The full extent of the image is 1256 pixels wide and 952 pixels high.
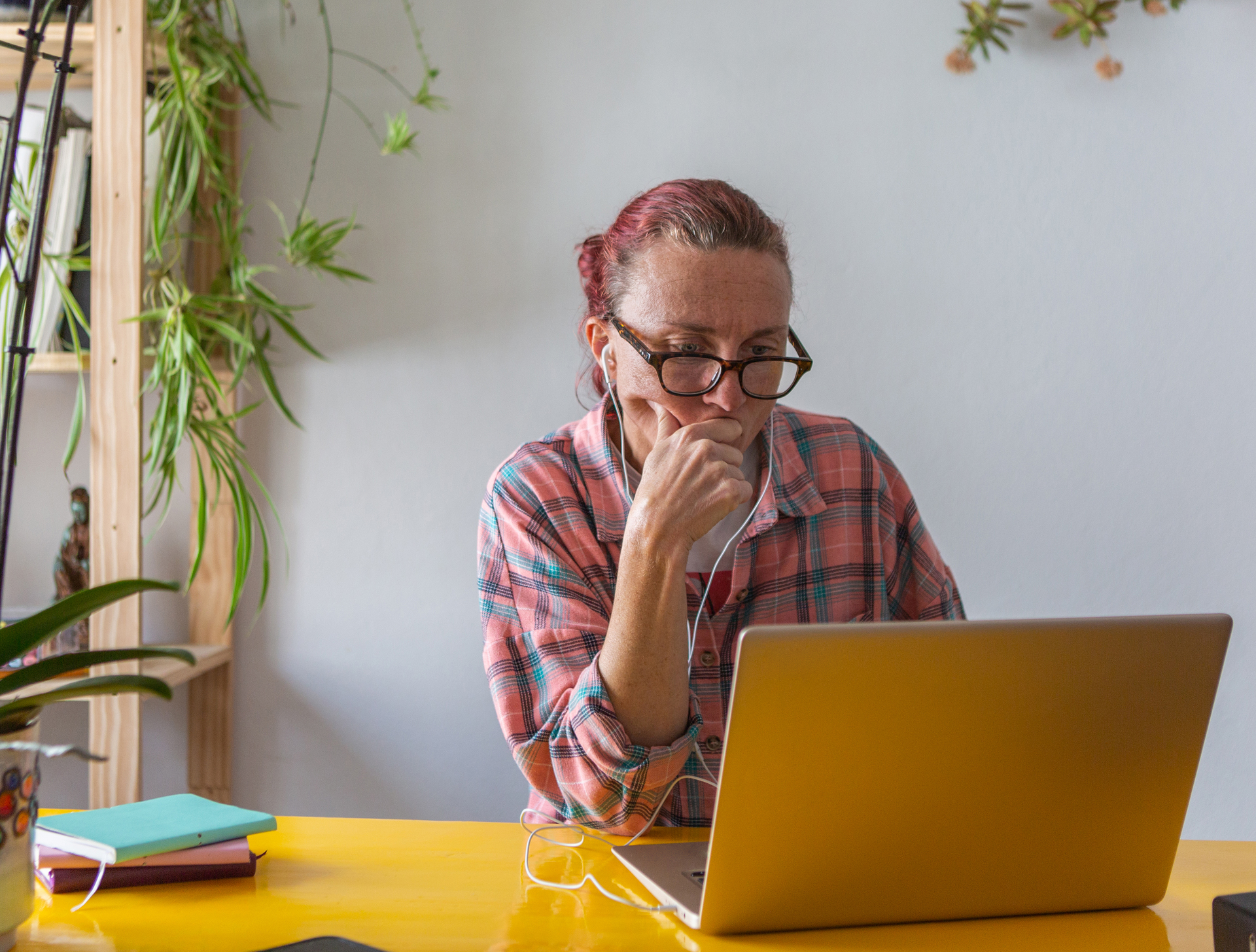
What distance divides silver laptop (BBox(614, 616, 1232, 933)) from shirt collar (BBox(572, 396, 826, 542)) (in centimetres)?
59

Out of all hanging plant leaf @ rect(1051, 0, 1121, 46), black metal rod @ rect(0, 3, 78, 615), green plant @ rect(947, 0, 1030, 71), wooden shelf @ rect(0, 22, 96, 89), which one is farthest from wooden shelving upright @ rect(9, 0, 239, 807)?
hanging plant leaf @ rect(1051, 0, 1121, 46)

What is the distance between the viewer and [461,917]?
31.9 inches

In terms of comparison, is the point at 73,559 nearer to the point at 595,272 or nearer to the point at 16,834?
the point at 595,272

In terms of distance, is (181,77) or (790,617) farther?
(181,77)

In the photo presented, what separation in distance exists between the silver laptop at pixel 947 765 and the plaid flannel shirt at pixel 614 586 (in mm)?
277

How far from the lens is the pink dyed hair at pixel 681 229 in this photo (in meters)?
1.29

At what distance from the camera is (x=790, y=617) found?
1352 millimetres

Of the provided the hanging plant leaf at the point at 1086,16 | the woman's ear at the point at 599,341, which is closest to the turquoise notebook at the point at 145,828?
the woman's ear at the point at 599,341

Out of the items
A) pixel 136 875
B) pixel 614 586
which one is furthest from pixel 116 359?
pixel 136 875

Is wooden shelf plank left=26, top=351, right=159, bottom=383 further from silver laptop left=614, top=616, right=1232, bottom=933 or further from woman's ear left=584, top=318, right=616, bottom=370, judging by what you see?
silver laptop left=614, top=616, right=1232, bottom=933

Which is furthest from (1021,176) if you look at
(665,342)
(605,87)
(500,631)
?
(500,631)

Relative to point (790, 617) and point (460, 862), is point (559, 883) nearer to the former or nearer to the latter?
point (460, 862)

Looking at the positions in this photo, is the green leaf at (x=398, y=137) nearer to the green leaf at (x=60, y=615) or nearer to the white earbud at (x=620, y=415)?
the white earbud at (x=620, y=415)

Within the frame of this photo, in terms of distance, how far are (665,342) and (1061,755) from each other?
0.68 m
